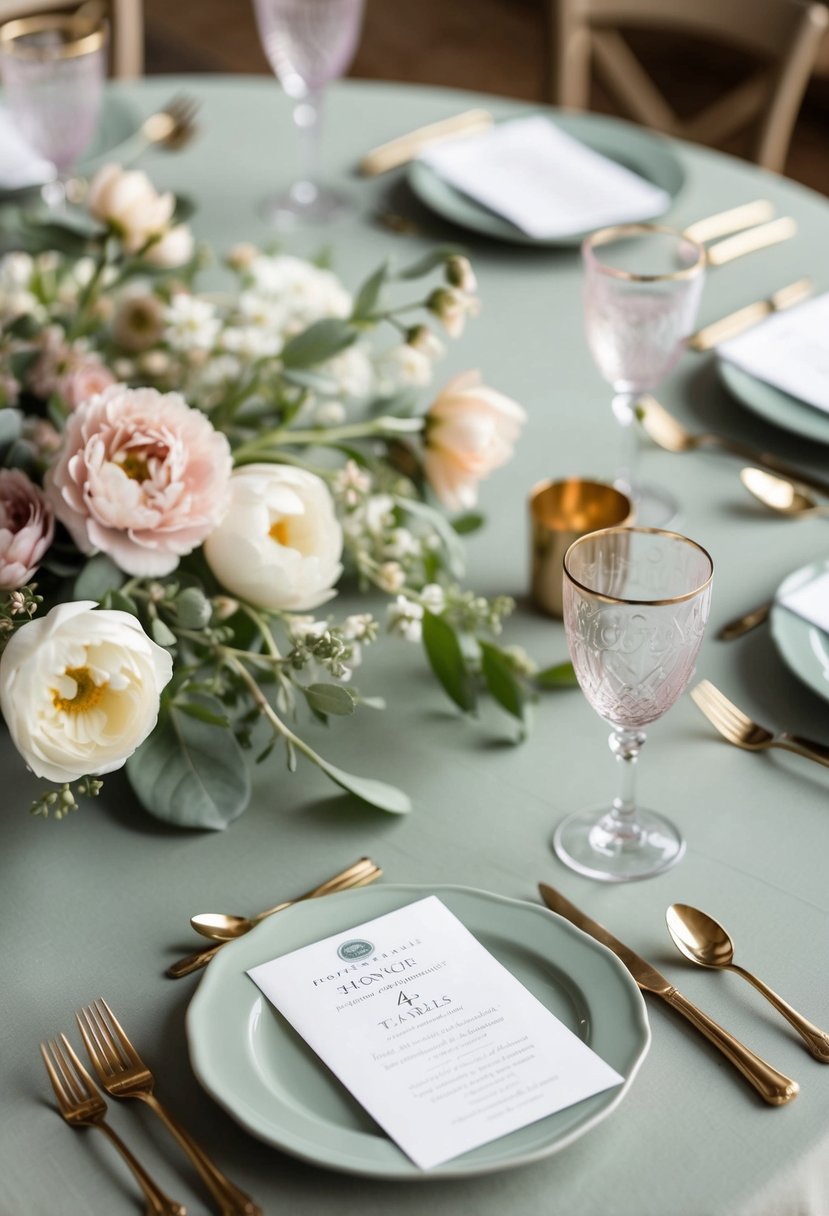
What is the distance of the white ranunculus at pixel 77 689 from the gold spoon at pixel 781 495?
1.99ft

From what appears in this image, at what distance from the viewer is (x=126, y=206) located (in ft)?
3.94

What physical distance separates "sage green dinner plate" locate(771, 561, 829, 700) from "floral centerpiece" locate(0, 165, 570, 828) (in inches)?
6.7

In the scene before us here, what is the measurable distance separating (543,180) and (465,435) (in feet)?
2.42

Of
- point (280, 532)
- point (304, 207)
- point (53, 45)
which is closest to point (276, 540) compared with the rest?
point (280, 532)

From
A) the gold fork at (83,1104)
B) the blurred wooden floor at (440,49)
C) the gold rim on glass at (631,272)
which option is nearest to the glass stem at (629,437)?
the gold rim on glass at (631,272)

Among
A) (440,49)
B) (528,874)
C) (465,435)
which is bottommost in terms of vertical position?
(440,49)

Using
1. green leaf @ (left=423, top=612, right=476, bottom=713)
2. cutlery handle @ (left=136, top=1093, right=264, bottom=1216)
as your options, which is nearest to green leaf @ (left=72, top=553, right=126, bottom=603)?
green leaf @ (left=423, top=612, right=476, bottom=713)

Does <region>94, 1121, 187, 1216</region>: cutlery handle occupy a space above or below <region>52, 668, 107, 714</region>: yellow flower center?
below

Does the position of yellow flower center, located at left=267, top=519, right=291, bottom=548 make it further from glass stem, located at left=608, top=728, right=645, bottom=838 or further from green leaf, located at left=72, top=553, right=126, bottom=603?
glass stem, located at left=608, top=728, right=645, bottom=838

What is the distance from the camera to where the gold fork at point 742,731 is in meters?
0.95

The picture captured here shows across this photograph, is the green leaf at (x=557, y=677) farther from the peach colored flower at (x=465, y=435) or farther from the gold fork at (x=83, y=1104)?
the gold fork at (x=83, y=1104)

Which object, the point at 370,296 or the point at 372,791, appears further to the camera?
the point at 370,296

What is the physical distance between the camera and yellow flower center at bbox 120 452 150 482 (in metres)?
0.88

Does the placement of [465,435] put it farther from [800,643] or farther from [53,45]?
[53,45]
